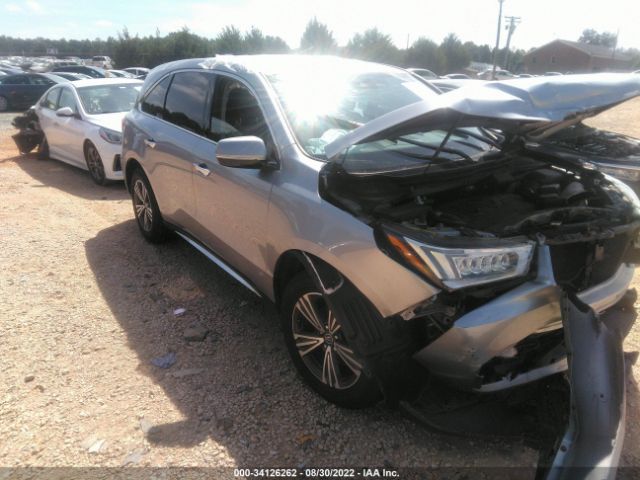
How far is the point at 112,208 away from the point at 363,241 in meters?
5.31

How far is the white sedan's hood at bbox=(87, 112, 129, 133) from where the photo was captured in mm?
7641

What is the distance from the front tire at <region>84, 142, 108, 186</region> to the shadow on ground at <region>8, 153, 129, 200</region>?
0.36 ft

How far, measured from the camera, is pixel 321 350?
2781 mm

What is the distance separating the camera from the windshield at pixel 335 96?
3016mm

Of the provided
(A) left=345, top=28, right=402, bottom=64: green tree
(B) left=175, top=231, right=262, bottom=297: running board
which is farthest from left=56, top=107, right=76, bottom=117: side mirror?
(A) left=345, top=28, right=402, bottom=64: green tree

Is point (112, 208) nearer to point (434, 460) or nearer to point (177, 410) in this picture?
point (177, 410)

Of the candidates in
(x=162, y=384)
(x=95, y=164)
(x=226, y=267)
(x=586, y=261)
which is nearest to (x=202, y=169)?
(x=226, y=267)

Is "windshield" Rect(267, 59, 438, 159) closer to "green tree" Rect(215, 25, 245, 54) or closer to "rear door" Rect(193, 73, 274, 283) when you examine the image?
"rear door" Rect(193, 73, 274, 283)

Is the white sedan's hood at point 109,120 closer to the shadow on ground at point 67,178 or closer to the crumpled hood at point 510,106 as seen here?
the shadow on ground at point 67,178

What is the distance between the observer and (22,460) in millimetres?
2432

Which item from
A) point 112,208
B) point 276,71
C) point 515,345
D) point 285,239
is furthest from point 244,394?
point 112,208

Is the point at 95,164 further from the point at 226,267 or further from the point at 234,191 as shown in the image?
the point at 234,191

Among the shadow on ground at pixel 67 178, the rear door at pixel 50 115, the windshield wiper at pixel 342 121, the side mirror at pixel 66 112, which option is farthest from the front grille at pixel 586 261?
the rear door at pixel 50 115

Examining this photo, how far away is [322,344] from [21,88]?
70.5ft
